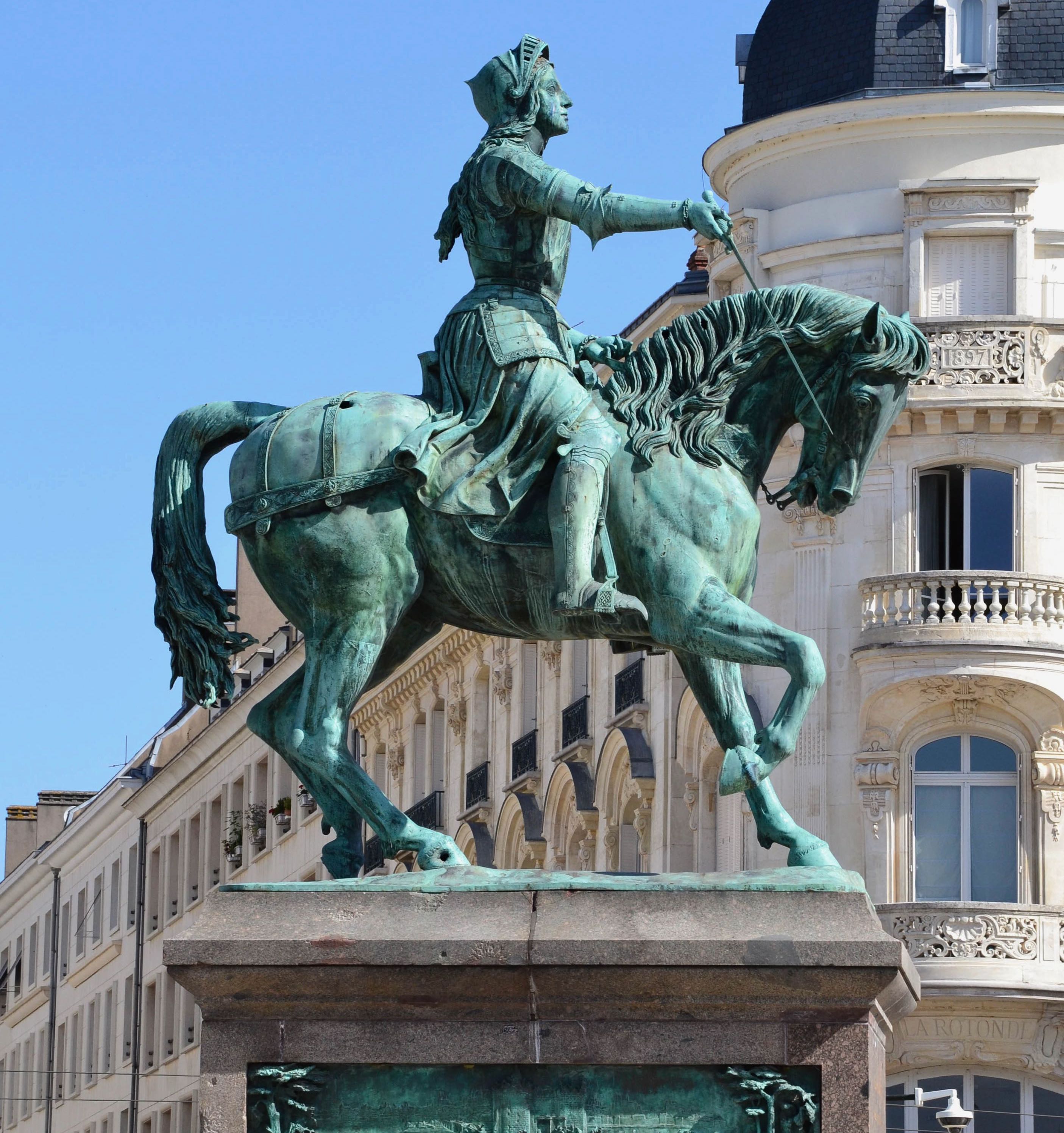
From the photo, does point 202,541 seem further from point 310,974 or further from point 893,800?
point 893,800

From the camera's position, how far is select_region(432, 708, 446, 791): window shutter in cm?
5950

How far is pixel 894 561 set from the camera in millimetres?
41531

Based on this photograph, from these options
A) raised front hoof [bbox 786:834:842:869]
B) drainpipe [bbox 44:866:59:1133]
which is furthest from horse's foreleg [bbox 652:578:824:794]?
drainpipe [bbox 44:866:59:1133]

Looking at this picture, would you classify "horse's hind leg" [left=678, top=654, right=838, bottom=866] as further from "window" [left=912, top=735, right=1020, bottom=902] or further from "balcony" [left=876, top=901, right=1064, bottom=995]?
"window" [left=912, top=735, right=1020, bottom=902]

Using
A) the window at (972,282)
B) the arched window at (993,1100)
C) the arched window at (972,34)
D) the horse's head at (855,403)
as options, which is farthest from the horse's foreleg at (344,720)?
the arched window at (972,34)

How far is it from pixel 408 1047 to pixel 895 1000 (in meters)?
1.94

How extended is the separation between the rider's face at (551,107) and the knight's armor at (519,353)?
0.05 meters

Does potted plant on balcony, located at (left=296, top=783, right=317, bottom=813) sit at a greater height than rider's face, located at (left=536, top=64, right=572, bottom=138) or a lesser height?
greater

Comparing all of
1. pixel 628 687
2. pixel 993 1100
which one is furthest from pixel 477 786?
pixel 993 1100

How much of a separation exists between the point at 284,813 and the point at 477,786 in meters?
9.99

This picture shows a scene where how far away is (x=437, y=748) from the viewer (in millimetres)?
60062

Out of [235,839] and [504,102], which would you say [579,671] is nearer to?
[235,839]

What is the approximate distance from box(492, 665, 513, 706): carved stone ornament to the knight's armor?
128 feet

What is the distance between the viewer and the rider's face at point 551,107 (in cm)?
1575
